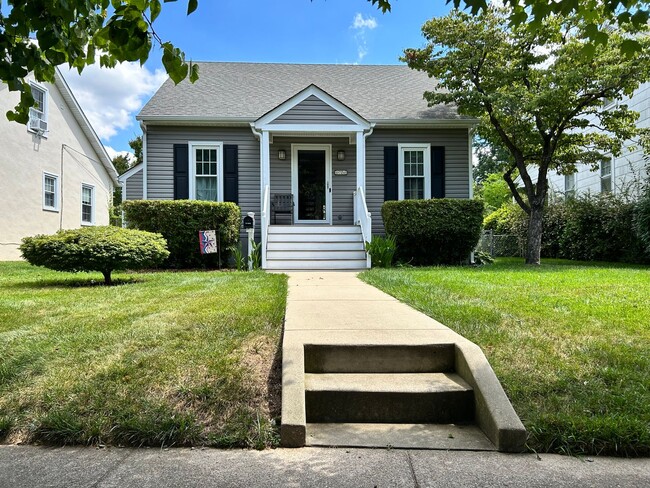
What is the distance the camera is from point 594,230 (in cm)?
1152

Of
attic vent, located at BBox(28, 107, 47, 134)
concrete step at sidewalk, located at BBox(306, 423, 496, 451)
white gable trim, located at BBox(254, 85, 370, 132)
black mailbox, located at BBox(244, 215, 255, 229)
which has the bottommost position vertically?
concrete step at sidewalk, located at BBox(306, 423, 496, 451)

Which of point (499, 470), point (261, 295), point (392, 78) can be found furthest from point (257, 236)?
point (499, 470)

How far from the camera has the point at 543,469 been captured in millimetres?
2049

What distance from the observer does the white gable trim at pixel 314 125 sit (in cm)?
1002

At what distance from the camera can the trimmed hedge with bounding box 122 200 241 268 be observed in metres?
9.25

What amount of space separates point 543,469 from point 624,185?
12810 millimetres

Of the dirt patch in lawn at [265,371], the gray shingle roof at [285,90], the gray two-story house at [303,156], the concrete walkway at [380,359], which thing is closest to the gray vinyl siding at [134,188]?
the gray two-story house at [303,156]

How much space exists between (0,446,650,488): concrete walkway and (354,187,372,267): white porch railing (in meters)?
7.08

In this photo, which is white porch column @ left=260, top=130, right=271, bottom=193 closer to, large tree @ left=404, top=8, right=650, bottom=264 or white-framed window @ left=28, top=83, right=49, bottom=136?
large tree @ left=404, top=8, right=650, bottom=264

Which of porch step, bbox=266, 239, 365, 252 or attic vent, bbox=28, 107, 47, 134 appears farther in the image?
attic vent, bbox=28, 107, 47, 134

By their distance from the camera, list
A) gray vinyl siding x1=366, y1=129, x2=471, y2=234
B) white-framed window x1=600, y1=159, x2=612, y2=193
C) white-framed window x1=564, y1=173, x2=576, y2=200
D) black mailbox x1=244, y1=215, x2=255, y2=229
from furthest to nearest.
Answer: white-framed window x1=564, y1=173, x2=576, y2=200, white-framed window x1=600, y1=159, x2=612, y2=193, gray vinyl siding x1=366, y1=129, x2=471, y2=234, black mailbox x1=244, y1=215, x2=255, y2=229

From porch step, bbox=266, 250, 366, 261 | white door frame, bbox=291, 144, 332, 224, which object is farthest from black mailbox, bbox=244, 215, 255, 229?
white door frame, bbox=291, 144, 332, 224

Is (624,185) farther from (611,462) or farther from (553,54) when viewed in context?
(611,462)

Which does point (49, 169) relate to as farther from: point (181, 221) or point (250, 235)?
point (250, 235)
